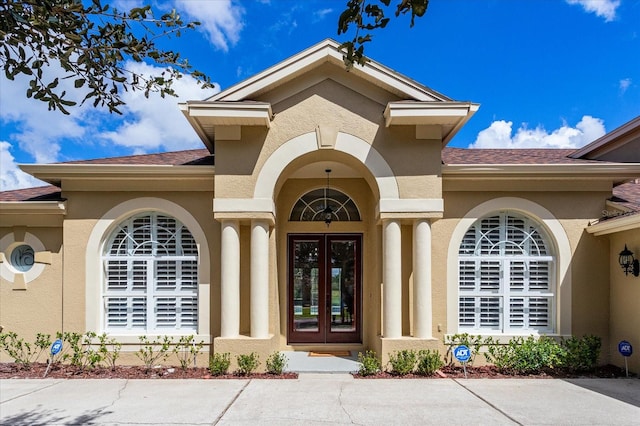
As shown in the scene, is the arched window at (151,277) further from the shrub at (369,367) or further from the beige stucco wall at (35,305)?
the shrub at (369,367)

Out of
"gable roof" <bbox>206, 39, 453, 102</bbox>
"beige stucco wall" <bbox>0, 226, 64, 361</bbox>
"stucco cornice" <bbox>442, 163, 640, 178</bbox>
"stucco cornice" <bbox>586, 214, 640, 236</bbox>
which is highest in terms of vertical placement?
"gable roof" <bbox>206, 39, 453, 102</bbox>

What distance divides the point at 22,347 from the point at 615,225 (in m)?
12.2

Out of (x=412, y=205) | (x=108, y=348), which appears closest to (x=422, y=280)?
(x=412, y=205)

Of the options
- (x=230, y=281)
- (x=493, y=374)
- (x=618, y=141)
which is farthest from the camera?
(x=618, y=141)

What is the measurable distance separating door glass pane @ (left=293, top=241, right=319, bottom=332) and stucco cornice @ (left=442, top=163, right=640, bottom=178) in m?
3.95

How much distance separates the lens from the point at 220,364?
820cm

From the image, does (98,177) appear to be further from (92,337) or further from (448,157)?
(448,157)

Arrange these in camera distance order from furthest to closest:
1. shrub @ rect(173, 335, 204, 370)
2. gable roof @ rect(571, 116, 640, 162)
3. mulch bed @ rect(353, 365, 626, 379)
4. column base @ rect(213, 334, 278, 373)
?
gable roof @ rect(571, 116, 640, 162) < shrub @ rect(173, 335, 204, 370) < column base @ rect(213, 334, 278, 373) < mulch bed @ rect(353, 365, 626, 379)

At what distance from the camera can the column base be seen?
27.3ft

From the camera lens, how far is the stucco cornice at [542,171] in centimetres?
891

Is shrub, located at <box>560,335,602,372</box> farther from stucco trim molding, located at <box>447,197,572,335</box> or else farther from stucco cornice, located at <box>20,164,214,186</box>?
stucco cornice, located at <box>20,164,214,186</box>

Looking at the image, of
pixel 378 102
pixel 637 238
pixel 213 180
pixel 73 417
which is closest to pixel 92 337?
pixel 73 417

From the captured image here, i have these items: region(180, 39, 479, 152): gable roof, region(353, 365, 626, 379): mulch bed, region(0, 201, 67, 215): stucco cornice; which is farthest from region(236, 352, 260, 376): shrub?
region(0, 201, 67, 215): stucco cornice

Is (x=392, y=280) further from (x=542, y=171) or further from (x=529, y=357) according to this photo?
(x=542, y=171)
